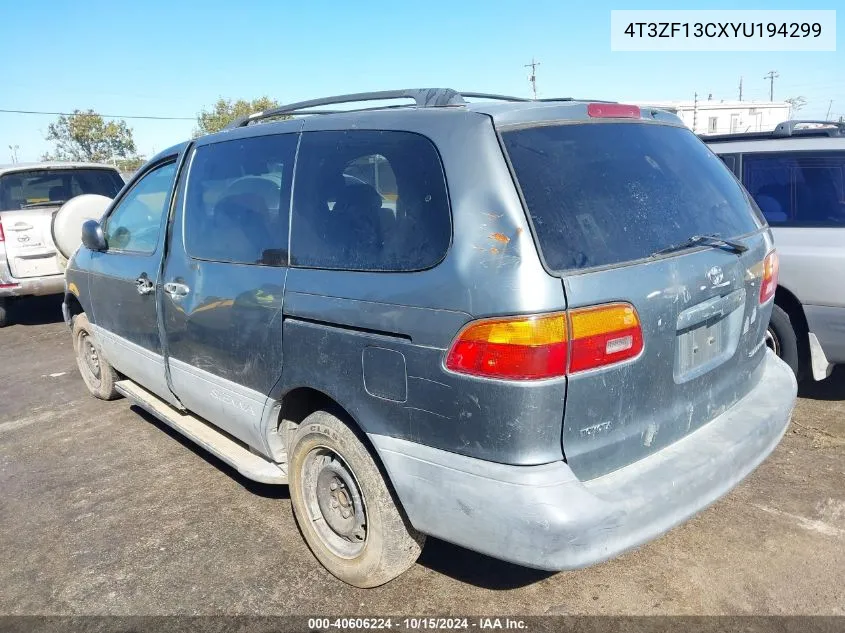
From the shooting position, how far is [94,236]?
4.34 m

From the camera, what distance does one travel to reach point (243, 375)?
307 cm

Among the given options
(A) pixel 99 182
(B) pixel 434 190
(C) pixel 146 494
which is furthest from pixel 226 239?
(A) pixel 99 182

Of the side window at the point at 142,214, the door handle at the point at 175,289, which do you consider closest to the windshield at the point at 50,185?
the side window at the point at 142,214

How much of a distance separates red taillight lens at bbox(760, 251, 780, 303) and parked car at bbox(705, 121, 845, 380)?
1402mm

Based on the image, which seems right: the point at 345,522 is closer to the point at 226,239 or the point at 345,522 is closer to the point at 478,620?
the point at 478,620

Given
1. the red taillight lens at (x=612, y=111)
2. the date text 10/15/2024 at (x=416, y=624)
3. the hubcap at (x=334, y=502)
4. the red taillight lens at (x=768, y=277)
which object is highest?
the red taillight lens at (x=612, y=111)

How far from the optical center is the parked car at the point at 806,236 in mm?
4145

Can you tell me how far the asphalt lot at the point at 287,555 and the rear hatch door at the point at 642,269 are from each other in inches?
28.0

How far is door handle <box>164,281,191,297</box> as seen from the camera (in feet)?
11.1

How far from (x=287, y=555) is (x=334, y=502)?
0.43 meters

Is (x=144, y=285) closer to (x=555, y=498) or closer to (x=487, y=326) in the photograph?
(x=487, y=326)

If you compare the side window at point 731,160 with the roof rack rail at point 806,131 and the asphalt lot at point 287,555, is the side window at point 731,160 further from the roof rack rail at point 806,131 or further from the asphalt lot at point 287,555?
the asphalt lot at point 287,555

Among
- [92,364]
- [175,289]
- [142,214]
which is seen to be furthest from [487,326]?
[92,364]

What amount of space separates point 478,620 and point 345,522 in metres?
0.67
